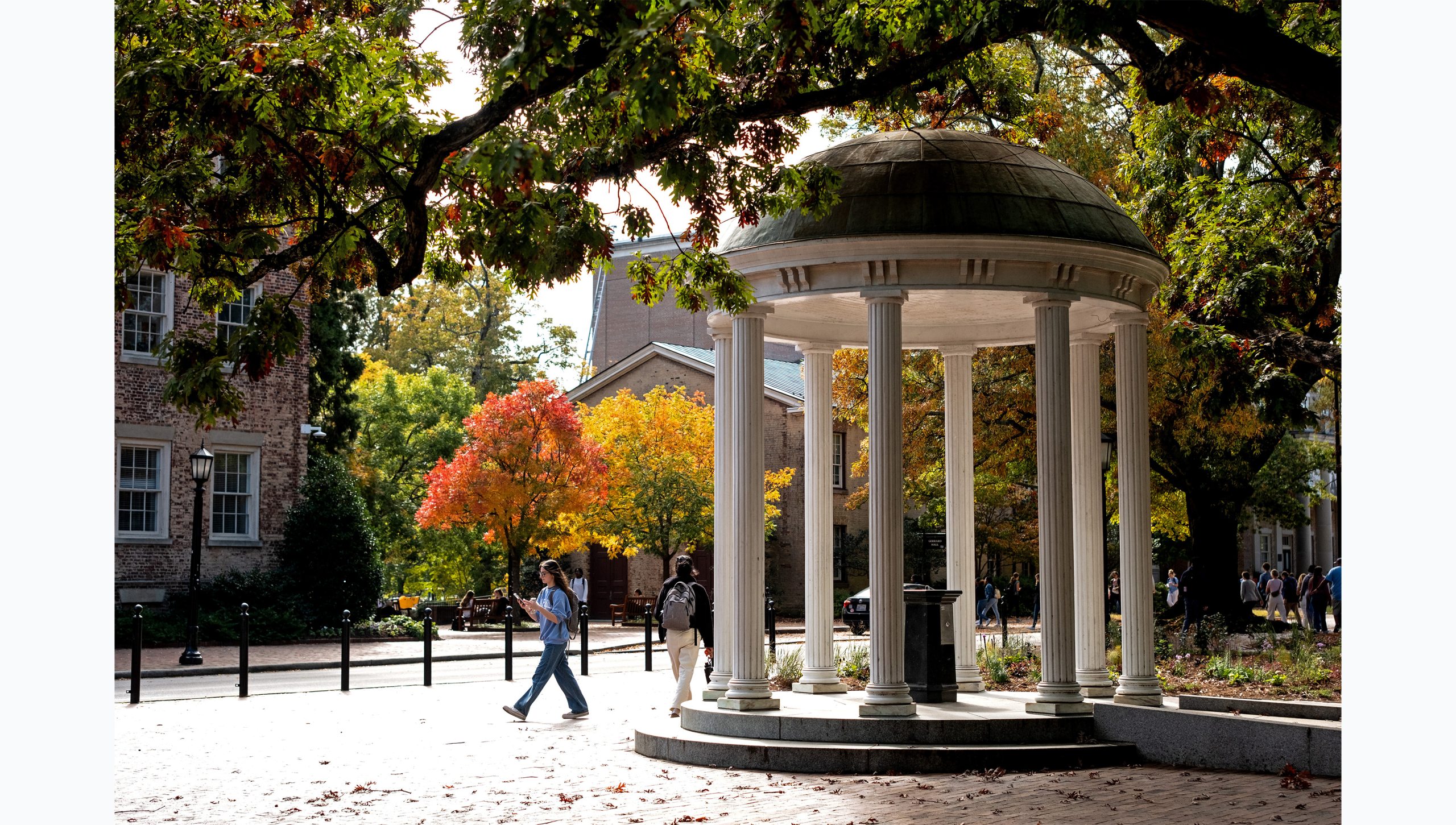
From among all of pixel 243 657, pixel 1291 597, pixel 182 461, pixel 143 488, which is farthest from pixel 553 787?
pixel 1291 597

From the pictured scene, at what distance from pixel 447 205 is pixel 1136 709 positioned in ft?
24.0

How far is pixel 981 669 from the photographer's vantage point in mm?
18047

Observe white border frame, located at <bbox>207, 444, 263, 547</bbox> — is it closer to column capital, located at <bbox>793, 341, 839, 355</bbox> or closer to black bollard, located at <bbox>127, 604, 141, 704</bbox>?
black bollard, located at <bbox>127, 604, 141, 704</bbox>

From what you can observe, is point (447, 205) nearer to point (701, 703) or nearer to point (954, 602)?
point (701, 703)

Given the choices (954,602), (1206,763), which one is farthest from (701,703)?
(1206,763)

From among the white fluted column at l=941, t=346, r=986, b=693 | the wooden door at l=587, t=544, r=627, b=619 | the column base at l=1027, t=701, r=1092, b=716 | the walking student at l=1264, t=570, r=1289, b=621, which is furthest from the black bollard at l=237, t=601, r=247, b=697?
the wooden door at l=587, t=544, r=627, b=619

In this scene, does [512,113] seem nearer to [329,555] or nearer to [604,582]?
[329,555]

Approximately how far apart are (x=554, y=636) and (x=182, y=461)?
1994 cm

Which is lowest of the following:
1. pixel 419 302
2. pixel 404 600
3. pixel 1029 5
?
pixel 404 600

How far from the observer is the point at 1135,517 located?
1415 centimetres

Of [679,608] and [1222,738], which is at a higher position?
[679,608]

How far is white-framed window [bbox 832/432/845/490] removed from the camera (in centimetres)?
5035

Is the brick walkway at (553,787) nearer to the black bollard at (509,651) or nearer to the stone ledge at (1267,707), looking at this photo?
the stone ledge at (1267,707)

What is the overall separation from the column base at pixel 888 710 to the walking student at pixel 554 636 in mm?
4466
